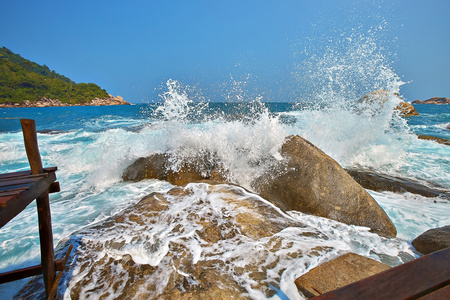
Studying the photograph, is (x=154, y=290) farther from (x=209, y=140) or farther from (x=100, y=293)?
(x=209, y=140)

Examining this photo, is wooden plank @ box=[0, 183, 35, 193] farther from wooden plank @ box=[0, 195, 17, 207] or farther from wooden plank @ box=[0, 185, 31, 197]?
wooden plank @ box=[0, 195, 17, 207]

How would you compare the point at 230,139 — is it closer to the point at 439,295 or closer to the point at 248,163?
the point at 248,163

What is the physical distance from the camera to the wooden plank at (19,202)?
1.28 metres

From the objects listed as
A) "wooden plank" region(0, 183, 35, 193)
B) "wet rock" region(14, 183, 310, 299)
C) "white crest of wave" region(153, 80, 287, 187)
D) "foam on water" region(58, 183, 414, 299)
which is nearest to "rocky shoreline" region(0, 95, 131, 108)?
"white crest of wave" region(153, 80, 287, 187)

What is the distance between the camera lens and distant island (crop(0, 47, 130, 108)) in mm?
59388

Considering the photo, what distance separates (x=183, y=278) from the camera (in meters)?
2.24

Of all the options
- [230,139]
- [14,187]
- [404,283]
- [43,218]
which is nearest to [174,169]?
[230,139]

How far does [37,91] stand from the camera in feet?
211

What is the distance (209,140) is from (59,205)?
11.9 ft

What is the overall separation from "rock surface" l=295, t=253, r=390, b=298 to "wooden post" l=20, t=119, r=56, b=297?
2.37 meters

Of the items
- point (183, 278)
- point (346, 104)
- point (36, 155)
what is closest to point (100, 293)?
point (183, 278)

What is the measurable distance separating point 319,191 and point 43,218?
3.87m

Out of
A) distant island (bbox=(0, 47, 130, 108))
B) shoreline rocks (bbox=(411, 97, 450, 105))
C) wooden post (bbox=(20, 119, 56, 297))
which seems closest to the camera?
wooden post (bbox=(20, 119, 56, 297))

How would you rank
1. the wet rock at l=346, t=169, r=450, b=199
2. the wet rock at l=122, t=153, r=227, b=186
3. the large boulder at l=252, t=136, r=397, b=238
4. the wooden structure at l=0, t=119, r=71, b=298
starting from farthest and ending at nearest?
the wet rock at l=122, t=153, r=227, b=186
the wet rock at l=346, t=169, r=450, b=199
the large boulder at l=252, t=136, r=397, b=238
the wooden structure at l=0, t=119, r=71, b=298
